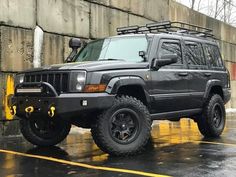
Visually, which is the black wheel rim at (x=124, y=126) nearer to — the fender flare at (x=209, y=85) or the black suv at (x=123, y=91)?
the black suv at (x=123, y=91)

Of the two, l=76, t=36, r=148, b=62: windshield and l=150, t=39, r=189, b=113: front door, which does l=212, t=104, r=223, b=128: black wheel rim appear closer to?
l=150, t=39, r=189, b=113: front door

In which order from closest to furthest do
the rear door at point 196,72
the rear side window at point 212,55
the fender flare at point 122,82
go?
the fender flare at point 122,82, the rear door at point 196,72, the rear side window at point 212,55

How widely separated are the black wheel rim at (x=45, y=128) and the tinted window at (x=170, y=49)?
7.42 feet

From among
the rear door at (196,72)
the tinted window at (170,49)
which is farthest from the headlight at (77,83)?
the rear door at (196,72)

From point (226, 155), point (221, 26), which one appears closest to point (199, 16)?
point (221, 26)

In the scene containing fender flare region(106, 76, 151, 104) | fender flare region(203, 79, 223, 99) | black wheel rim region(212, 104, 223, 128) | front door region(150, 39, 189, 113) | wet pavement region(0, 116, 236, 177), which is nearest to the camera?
wet pavement region(0, 116, 236, 177)

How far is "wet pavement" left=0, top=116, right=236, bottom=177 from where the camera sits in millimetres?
5695

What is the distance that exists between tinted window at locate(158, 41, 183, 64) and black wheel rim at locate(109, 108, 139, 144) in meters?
1.45

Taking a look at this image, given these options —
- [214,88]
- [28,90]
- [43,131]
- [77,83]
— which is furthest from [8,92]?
[214,88]

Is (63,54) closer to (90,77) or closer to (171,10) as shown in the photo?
(90,77)

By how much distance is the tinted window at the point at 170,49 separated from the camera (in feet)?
26.4

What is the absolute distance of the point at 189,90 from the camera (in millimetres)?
8469

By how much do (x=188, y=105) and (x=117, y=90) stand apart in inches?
82.7

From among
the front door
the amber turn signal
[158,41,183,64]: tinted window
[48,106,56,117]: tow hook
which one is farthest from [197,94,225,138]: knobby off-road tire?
[48,106,56,117]: tow hook
